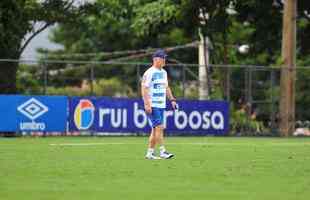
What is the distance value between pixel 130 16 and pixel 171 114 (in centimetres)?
1198

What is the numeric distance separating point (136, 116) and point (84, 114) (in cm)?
191

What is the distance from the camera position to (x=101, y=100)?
32.4 m

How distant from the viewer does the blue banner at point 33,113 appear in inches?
1216

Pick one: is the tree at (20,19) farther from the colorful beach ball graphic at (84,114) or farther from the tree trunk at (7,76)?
the colorful beach ball graphic at (84,114)

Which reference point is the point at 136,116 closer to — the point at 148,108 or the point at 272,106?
the point at 272,106

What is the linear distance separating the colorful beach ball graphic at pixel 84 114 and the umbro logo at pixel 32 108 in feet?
3.72

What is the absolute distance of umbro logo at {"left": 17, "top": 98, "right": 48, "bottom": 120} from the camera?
31094 millimetres

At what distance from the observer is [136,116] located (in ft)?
108
